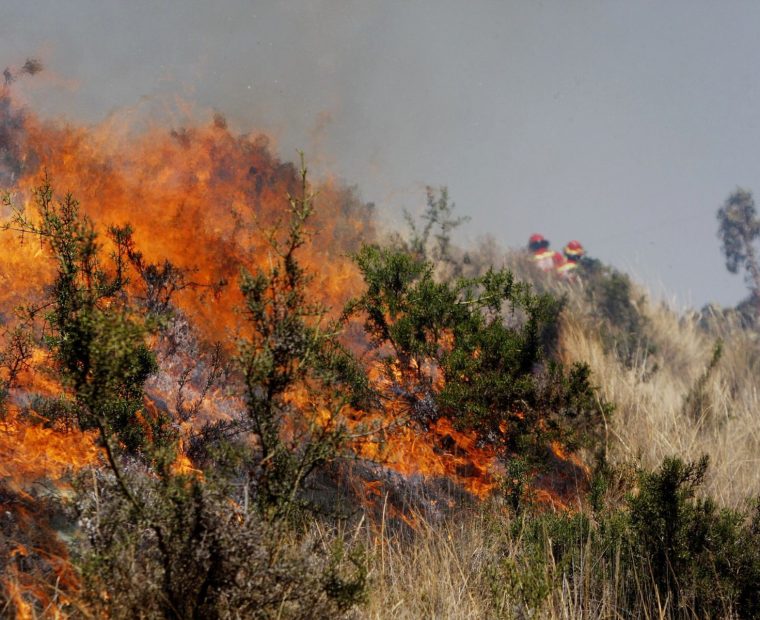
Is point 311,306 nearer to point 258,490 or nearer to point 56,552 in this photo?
point 258,490

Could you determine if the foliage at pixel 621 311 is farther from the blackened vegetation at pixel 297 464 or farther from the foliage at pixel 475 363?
the foliage at pixel 475 363

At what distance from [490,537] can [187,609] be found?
95.3 inches

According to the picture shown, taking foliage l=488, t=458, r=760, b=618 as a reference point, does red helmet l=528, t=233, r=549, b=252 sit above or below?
above

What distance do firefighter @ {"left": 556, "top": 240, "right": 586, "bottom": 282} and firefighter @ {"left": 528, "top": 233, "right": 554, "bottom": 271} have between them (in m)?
0.37

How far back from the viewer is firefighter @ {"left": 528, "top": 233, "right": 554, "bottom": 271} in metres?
18.8

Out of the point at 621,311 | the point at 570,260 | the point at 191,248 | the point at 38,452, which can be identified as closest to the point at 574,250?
the point at 570,260

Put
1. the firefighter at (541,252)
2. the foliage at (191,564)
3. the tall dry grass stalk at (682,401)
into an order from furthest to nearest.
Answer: the firefighter at (541,252) → the tall dry grass stalk at (682,401) → the foliage at (191,564)

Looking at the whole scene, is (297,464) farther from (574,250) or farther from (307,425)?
(574,250)

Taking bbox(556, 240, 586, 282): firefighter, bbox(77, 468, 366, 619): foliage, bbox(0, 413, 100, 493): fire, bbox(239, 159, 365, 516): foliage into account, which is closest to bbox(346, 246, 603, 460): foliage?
bbox(0, 413, 100, 493): fire

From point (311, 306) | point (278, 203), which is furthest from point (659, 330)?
point (311, 306)

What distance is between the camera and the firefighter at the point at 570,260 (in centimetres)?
1820

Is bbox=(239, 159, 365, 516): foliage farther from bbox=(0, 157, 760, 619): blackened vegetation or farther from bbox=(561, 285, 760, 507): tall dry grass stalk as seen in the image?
bbox=(561, 285, 760, 507): tall dry grass stalk

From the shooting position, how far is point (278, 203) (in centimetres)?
1254

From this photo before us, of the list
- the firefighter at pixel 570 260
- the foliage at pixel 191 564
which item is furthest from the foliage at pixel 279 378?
the firefighter at pixel 570 260
